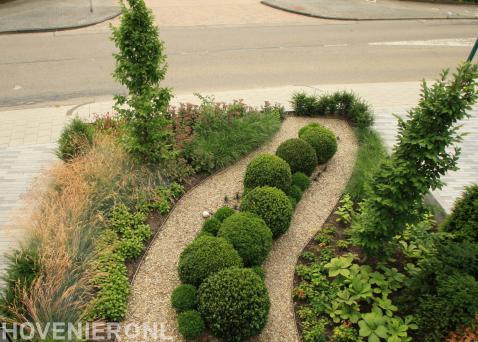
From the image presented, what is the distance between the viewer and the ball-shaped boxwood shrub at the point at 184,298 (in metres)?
6.15

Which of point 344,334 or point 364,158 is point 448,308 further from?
point 364,158

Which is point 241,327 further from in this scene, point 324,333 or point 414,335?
point 414,335

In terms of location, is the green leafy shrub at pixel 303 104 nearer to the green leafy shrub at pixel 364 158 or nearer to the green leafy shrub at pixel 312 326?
the green leafy shrub at pixel 364 158

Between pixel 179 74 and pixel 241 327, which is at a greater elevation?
pixel 179 74

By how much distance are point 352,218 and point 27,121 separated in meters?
8.61

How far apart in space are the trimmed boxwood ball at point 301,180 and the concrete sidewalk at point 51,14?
12067 mm

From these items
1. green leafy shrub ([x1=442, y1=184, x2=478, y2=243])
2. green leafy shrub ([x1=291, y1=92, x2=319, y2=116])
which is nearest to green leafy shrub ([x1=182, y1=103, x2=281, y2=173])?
green leafy shrub ([x1=291, y1=92, x2=319, y2=116])

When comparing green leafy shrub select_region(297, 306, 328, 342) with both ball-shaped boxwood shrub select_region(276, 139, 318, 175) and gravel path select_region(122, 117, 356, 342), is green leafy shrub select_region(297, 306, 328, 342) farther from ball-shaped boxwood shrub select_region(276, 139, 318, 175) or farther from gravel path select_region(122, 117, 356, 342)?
ball-shaped boxwood shrub select_region(276, 139, 318, 175)

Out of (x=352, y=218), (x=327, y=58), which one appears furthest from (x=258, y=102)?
(x=352, y=218)

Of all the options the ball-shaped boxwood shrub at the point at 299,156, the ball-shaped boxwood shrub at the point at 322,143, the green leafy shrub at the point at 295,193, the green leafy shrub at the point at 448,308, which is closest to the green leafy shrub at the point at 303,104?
the ball-shaped boxwood shrub at the point at 322,143

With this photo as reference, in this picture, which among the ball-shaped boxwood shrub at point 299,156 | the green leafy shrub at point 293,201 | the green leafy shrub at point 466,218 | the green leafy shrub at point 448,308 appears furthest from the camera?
the ball-shaped boxwood shrub at point 299,156

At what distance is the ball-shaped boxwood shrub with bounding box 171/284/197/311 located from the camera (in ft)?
20.2

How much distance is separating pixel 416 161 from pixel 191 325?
407 cm

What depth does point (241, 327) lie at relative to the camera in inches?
229
